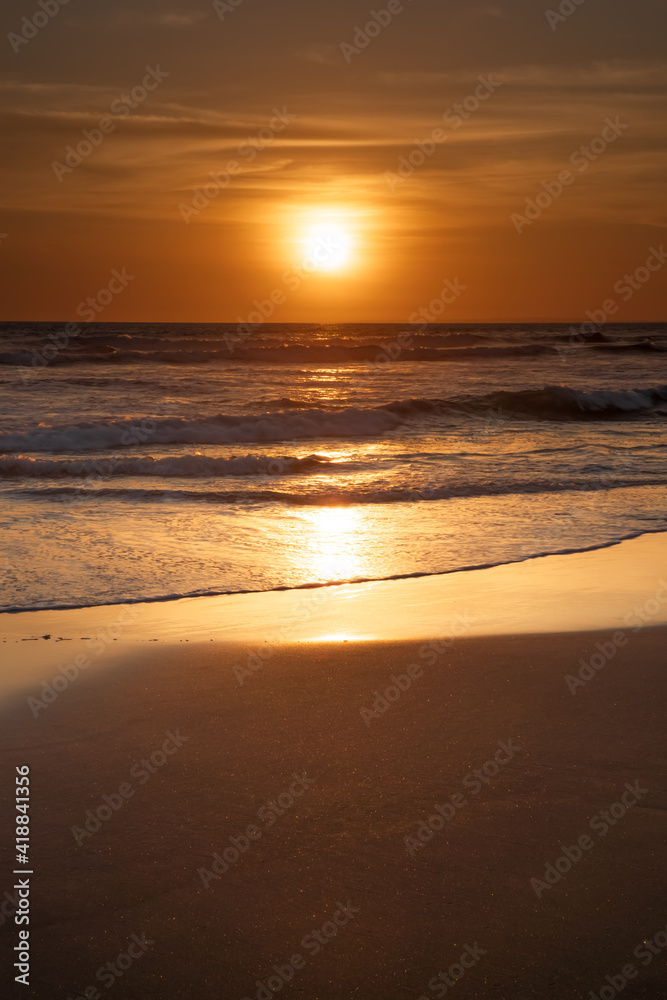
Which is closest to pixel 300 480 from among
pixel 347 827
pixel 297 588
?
pixel 297 588

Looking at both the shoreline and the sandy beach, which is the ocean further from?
the sandy beach

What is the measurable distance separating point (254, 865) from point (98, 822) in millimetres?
600

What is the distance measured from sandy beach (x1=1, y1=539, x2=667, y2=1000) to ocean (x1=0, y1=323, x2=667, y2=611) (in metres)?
2.26

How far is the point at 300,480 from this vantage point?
12055 mm

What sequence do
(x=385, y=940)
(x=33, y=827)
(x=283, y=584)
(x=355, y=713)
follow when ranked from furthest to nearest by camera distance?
(x=283, y=584), (x=355, y=713), (x=33, y=827), (x=385, y=940)

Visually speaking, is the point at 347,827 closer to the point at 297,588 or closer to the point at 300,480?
the point at 297,588

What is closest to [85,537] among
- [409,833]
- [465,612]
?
[465,612]

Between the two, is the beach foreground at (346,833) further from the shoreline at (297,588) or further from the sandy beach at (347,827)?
the shoreline at (297,588)

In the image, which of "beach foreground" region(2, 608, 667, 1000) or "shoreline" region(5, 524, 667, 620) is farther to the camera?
"shoreline" region(5, 524, 667, 620)

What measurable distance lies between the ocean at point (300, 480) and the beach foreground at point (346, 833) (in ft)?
7.78

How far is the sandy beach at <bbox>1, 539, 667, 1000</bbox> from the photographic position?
2.14 metres

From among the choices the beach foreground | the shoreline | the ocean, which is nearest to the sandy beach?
the beach foreground

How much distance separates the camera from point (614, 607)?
5.46m

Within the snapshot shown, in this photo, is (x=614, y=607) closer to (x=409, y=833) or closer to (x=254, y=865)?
(x=409, y=833)
